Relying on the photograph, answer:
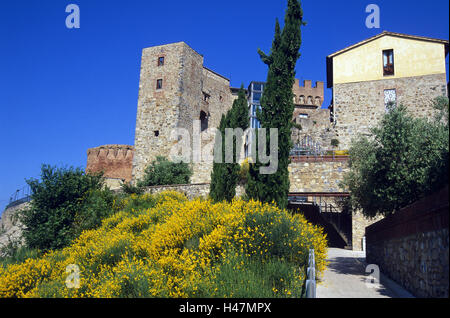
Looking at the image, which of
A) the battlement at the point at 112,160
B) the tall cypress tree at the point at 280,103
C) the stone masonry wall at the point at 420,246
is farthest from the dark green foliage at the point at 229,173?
the battlement at the point at 112,160

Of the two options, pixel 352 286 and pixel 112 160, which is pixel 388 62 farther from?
pixel 112 160

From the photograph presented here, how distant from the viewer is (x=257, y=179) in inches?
581

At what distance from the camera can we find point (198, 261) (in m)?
9.05

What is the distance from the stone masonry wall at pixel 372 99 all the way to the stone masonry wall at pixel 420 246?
55.1 feet

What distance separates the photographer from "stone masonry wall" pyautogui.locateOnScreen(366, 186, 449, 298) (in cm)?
562

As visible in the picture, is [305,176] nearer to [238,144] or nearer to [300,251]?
A: [238,144]

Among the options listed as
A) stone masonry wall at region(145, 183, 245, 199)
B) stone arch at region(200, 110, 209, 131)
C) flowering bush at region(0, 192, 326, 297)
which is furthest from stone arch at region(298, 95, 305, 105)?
flowering bush at region(0, 192, 326, 297)

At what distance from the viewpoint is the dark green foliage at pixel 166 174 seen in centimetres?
2483

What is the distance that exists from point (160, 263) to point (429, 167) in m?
7.76

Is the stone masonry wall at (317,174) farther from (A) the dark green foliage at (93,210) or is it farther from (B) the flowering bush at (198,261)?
(A) the dark green foliage at (93,210)

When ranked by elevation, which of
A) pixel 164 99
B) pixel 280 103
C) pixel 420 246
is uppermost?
pixel 164 99

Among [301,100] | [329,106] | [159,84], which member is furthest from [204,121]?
[301,100]

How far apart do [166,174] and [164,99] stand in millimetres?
9217

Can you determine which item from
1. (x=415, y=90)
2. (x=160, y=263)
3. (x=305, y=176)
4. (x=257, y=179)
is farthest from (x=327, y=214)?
(x=160, y=263)
